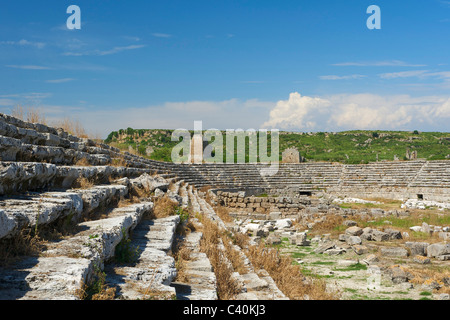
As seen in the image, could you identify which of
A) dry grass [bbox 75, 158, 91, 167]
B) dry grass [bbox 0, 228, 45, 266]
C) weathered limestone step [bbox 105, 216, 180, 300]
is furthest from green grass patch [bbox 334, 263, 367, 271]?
dry grass [bbox 0, 228, 45, 266]

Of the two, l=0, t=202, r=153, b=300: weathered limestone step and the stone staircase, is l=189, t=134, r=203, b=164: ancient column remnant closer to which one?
the stone staircase

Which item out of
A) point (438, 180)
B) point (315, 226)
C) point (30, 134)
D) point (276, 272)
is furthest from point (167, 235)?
point (438, 180)

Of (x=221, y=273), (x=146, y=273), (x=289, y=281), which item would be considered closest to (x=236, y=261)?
(x=289, y=281)

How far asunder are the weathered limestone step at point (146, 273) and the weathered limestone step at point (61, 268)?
0.20 meters

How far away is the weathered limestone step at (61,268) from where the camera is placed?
2.21 metres

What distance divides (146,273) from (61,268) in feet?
2.77

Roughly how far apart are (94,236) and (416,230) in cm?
1390

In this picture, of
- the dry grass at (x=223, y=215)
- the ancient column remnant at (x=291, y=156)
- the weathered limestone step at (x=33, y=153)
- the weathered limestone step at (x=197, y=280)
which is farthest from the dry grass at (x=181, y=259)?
the ancient column remnant at (x=291, y=156)

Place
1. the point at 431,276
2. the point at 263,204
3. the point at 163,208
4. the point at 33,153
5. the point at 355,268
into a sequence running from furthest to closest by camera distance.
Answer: the point at 263,204
the point at 355,268
the point at 431,276
the point at 163,208
the point at 33,153

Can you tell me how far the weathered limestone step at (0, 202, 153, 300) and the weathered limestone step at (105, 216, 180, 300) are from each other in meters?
0.20

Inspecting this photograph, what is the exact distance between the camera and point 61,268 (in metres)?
2.52

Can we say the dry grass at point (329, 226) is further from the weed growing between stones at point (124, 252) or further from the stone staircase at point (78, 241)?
the weed growing between stones at point (124, 252)

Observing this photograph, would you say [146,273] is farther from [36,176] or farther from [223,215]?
[223,215]

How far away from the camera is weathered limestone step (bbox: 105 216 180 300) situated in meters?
2.79
